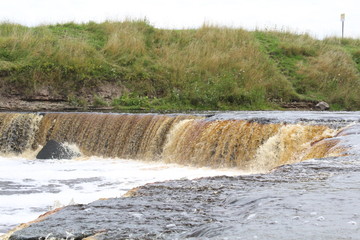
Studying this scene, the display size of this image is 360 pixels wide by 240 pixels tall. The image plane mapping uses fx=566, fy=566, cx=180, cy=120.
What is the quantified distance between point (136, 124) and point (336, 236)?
1004 cm

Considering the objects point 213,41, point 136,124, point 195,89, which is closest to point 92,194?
point 136,124

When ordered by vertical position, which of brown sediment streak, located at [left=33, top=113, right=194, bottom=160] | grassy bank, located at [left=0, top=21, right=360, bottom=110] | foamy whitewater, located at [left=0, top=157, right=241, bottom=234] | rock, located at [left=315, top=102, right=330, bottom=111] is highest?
grassy bank, located at [left=0, top=21, right=360, bottom=110]

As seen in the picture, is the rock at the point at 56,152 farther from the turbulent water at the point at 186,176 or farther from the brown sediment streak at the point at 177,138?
the brown sediment streak at the point at 177,138

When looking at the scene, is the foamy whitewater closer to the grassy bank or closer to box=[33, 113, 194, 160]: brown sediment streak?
box=[33, 113, 194, 160]: brown sediment streak

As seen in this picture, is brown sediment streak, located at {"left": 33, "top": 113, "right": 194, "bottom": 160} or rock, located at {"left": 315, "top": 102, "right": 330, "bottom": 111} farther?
rock, located at {"left": 315, "top": 102, "right": 330, "bottom": 111}

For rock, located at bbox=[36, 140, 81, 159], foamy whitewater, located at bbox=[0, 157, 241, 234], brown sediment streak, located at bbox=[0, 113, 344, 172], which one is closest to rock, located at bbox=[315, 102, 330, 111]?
brown sediment streak, located at bbox=[0, 113, 344, 172]

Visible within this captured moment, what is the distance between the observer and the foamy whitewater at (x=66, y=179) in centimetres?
723

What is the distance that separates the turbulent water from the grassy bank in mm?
4383

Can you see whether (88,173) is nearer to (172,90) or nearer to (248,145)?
(248,145)

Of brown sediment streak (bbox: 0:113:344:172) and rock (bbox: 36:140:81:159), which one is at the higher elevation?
brown sediment streak (bbox: 0:113:344:172)

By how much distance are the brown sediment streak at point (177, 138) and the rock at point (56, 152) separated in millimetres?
645

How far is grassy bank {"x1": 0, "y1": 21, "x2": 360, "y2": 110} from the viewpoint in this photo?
1892cm

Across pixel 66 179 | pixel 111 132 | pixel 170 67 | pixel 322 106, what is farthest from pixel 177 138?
pixel 170 67

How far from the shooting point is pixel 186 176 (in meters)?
8.98
